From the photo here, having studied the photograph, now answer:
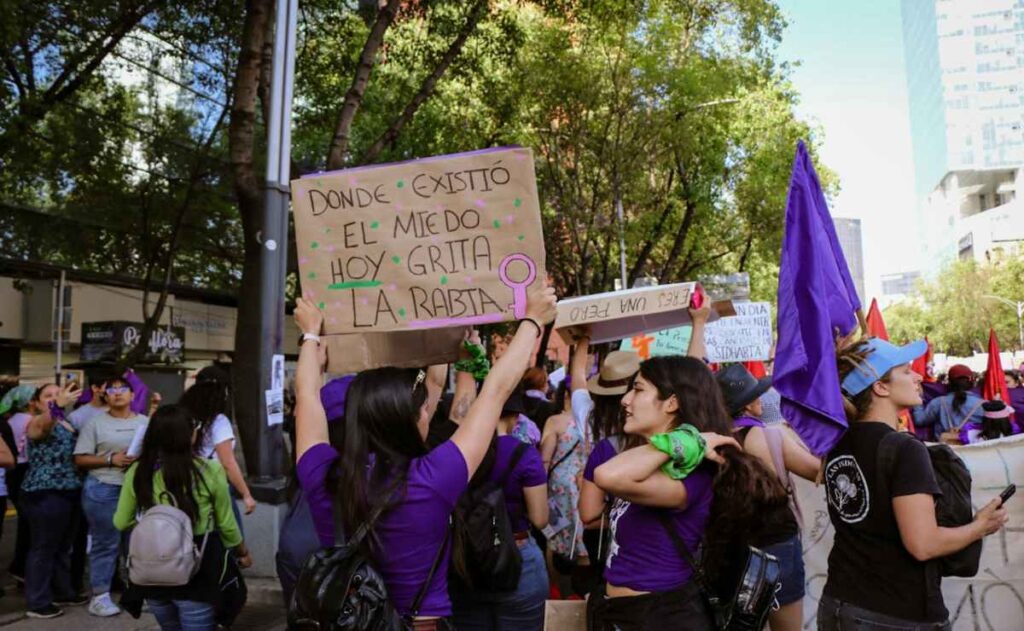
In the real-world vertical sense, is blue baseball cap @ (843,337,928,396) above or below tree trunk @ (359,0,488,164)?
below

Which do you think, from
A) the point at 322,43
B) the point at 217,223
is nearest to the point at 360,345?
the point at 322,43

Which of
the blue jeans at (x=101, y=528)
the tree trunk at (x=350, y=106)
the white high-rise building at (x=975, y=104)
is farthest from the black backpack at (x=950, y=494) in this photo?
the white high-rise building at (x=975, y=104)

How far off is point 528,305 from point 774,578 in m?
1.19

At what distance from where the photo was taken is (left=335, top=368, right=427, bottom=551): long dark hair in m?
2.67

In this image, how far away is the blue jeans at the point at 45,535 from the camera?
6.75 metres

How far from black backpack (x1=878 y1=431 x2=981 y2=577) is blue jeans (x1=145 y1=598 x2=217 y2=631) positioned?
294 cm

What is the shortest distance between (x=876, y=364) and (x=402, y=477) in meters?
1.70

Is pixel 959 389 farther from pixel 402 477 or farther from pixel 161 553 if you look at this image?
pixel 402 477

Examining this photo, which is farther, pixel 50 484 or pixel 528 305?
pixel 50 484

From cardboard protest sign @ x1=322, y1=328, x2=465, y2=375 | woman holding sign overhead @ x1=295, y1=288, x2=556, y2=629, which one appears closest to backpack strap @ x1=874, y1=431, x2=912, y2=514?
woman holding sign overhead @ x1=295, y1=288, x2=556, y2=629

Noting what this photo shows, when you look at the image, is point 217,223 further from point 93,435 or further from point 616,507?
point 616,507

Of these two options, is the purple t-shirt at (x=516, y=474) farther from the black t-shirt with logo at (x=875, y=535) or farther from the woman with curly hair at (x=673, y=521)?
the black t-shirt with logo at (x=875, y=535)

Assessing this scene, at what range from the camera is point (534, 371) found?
23.2ft

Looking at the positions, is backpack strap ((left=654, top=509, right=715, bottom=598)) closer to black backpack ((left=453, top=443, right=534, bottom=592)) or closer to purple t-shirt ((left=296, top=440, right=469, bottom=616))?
purple t-shirt ((left=296, top=440, right=469, bottom=616))
